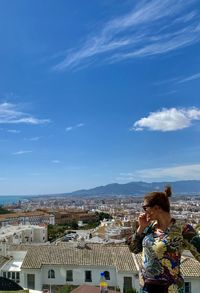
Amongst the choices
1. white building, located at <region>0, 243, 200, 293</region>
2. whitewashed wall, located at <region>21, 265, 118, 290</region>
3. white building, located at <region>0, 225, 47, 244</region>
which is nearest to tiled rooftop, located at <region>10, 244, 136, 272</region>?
white building, located at <region>0, 243, 200, 293</region>

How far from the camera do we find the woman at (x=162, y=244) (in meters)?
2.83

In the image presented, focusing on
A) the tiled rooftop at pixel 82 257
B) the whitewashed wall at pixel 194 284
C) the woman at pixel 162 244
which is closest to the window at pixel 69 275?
the tiled rooftop at pixel 82 257

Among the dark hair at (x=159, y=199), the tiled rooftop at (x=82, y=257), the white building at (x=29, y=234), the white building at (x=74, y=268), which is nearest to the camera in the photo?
the dark hair at (x=159, y=199)

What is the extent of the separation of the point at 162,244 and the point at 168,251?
0.06 metres

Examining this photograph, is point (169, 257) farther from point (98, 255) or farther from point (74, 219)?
point (74, 219)

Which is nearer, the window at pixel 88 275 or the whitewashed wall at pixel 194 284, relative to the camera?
the whitewashed wall at pixel 194 284

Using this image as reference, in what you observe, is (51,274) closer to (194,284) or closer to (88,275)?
(88,275)

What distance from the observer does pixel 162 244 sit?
2871 mm

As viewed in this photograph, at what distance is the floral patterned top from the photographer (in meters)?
2.83

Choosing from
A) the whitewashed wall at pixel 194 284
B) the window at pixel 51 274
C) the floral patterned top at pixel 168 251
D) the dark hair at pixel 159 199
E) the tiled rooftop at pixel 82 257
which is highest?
the dark hair at pixel 159 199

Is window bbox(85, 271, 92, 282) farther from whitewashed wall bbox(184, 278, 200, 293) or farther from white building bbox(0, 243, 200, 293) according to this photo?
whitewashed wall bbox(184, 278, 200, 293)

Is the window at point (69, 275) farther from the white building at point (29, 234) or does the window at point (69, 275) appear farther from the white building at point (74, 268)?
the white building at point (29, 234)

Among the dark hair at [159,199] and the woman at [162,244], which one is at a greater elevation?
the dark hair at [159,199]

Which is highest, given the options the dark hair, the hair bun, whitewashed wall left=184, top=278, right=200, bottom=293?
the hair bun
